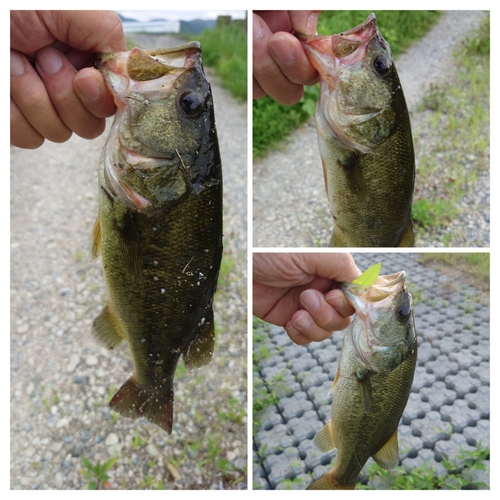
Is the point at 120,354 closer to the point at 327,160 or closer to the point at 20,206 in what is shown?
the point at 20,206

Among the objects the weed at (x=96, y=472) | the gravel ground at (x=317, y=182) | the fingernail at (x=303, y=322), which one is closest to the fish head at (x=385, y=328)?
the fingernail at (x=303, y=322)

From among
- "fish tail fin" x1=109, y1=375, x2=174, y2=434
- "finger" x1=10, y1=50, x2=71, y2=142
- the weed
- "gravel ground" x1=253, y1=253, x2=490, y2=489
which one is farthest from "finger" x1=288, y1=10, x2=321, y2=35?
the weed

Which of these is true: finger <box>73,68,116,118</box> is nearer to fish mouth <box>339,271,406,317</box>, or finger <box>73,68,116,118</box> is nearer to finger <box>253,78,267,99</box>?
finger <box>253,78,267,99</box>

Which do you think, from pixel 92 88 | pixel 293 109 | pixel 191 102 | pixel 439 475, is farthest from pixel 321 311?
pixel 293 109

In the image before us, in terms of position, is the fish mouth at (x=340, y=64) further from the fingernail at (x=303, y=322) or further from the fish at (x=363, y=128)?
the fingernail at (x=303, y=322)

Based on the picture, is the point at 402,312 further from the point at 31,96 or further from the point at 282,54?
the point at 31,96
